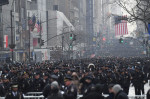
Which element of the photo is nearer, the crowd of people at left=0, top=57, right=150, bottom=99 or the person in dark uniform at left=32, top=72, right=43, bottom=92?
the crowd of people at left=0, top=57, right=150, bottom=99

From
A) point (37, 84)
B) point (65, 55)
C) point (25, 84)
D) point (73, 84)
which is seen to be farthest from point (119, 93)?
point (65, 55)

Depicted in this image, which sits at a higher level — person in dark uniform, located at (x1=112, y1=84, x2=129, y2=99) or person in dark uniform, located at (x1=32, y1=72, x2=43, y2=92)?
person in dark uniform, located at (x1=112, y1=84, x2=129, y2=99)

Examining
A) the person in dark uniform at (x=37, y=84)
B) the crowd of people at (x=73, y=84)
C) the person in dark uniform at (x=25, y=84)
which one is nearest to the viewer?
the crowd of people at (x=73, y=84)

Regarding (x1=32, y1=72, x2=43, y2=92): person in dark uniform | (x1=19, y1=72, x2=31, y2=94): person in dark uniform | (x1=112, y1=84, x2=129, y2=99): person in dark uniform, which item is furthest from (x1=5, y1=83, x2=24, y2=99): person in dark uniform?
(x1=19, y1=72, x2=31, y2=94): person in dark uniform

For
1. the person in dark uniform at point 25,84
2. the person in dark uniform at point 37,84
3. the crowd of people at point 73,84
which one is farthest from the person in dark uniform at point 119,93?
the person in dark uniform at point 25,84

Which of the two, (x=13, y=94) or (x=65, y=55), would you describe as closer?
(x=13, y=94)

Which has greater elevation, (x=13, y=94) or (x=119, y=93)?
(x=119, y=93)

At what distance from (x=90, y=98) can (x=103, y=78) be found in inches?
357

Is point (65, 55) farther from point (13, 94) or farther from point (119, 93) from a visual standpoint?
point (119, 93)

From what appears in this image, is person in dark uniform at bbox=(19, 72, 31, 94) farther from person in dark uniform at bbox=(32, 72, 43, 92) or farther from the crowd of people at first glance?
person in dark uniform at bbox=(32, 72, 43, 92)

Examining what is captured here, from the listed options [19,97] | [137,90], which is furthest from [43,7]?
[19,97]

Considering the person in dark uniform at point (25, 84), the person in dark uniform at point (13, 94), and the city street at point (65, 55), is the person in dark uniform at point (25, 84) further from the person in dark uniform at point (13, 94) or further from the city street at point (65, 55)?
the person in dark uniform at point (13, 94)

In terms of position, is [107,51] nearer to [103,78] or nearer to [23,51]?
[23,51]

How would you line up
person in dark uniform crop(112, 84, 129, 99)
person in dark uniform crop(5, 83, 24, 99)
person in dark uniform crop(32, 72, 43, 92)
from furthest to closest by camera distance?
person in dark uniform crop(32, 72, 43, 92), person in dark uniform crop(5, 83, 24, 99), person in dark uniform crop(112, 84, 129, 99)
